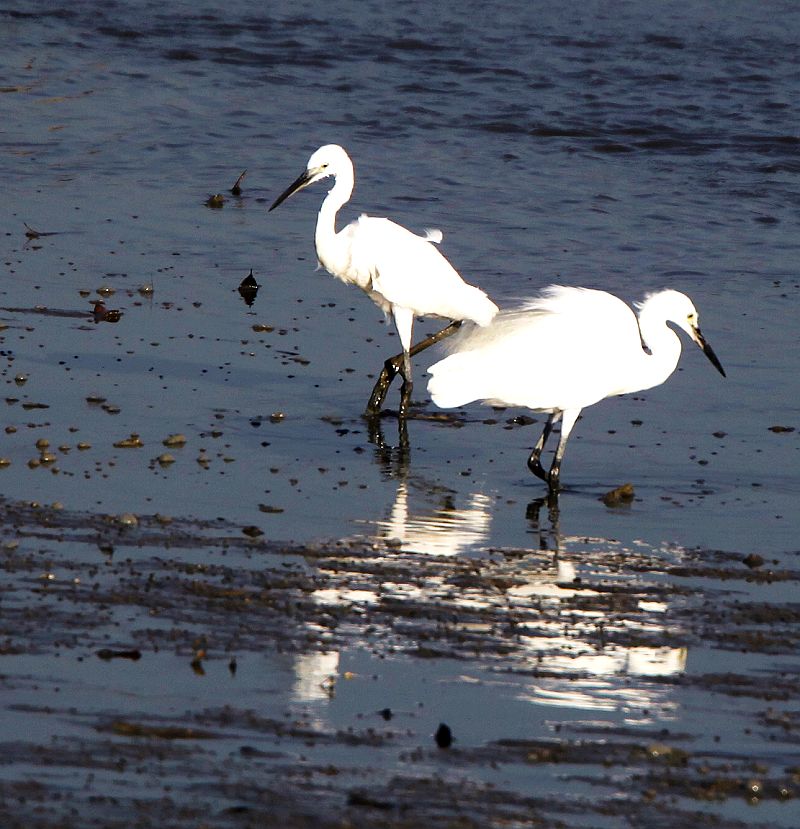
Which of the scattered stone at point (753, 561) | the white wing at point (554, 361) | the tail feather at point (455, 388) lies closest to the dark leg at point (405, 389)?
the white wing at point (554, 361)

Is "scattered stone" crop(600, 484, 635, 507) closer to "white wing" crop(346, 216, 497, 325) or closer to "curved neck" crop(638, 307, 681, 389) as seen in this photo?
"curved neck" crop(638, 307, 681, 389)

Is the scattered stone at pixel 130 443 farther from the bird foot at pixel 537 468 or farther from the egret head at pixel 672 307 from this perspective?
the egret head at pixel 672 307

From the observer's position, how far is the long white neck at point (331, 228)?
12164mm

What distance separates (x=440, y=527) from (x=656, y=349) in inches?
86.3

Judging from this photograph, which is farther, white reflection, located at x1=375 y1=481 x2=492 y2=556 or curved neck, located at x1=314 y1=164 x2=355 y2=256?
curved neck, located at x1=314 y1=164 x2=355 y2=256

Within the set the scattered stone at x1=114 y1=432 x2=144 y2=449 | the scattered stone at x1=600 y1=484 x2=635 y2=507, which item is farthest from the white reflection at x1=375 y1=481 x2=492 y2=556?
the scattered stone at x1=114 y1=432 x2=144 y2=449

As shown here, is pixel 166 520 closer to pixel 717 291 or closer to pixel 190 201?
pixel 717 291

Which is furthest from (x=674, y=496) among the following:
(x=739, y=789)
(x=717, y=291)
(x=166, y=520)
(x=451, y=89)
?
(x=451, y=89)

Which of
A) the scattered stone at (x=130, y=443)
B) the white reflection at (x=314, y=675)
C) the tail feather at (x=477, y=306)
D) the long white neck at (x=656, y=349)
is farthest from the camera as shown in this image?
the tail feather at (x=477, y=306)

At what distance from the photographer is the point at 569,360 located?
32.3 feet

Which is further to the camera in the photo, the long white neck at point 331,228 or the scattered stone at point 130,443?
the long white neck at point 331,228

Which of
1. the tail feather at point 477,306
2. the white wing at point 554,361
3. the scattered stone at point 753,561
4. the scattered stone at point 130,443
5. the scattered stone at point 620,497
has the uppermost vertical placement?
the tail feather at point 477,306

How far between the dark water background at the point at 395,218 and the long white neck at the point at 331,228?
0.67 m

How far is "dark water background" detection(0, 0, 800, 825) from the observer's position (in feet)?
30.1
